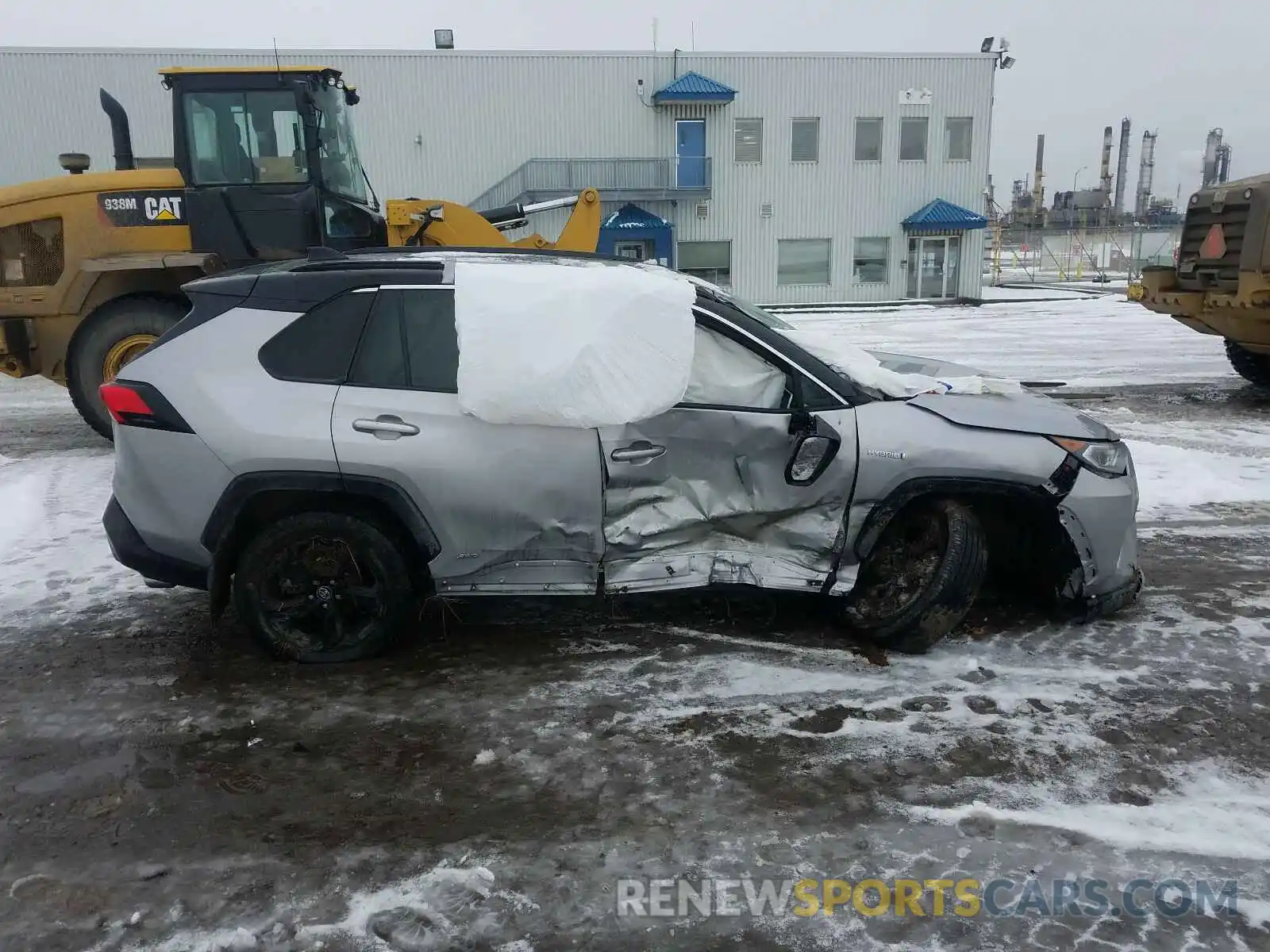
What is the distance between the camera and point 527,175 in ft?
86.4

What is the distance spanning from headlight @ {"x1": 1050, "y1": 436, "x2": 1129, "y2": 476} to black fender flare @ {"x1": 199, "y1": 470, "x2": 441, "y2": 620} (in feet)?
9.42

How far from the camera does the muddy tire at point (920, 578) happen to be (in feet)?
13.3

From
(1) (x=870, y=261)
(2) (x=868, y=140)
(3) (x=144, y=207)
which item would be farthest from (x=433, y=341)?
(1) (x=870, y=261)

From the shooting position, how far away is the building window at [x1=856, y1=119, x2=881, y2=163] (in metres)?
28.2

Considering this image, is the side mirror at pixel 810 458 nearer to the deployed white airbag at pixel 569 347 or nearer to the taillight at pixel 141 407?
the deployed white airbag at pixel 569 347

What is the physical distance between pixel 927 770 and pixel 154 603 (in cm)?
403

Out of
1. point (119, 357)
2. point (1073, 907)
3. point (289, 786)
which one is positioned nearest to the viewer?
point (1073, 907)

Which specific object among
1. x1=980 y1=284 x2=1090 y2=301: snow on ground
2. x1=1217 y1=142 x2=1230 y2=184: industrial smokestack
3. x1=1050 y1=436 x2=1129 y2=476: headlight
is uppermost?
x1=1217 y1=142 x2=1230 y2=184: industrial smokestack

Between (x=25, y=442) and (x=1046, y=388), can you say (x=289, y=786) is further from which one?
(x=1046, y=388)

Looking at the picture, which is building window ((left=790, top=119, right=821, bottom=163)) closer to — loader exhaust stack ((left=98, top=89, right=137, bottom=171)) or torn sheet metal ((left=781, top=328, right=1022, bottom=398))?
loader exhaust stack ((left=98, top=89, right=137, bottom=171))

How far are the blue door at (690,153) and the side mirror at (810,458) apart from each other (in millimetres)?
24796

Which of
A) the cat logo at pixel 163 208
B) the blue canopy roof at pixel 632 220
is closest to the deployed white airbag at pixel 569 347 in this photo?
the cat logo at pixel 163 208

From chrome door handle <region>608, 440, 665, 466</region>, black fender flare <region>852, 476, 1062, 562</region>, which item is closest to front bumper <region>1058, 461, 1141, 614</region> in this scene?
black fender flare <region>852, 476, 1062, 562</region>

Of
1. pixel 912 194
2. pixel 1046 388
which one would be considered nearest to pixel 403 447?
pixel 1046 388
